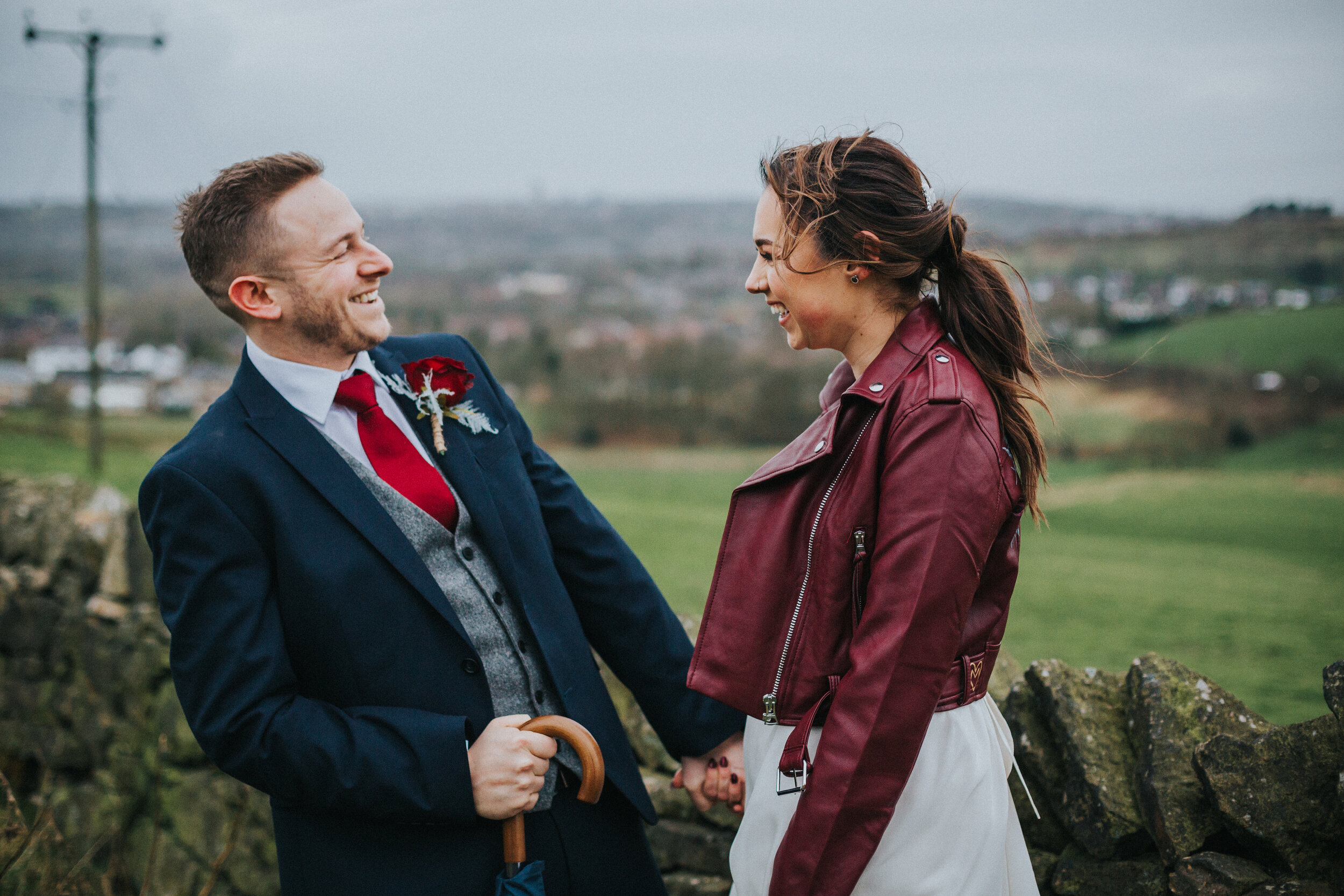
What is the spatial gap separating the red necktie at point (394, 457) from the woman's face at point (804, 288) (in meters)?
0.78

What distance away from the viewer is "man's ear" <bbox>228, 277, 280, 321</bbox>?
190 cm

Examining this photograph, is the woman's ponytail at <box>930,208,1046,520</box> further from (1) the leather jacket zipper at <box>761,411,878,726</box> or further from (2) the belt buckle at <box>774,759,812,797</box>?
(2) the belt buckle at <box>774,759,812,797</box>

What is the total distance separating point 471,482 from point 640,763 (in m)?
1.39

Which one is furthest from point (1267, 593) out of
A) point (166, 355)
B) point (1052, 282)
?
point (166, 355)

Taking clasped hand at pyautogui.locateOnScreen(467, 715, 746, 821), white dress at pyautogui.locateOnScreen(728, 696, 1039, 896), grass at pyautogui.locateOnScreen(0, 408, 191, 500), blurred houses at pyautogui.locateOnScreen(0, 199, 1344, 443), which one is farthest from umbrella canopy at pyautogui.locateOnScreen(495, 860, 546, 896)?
grass at pyautogui.locateOnScreen(0, 408, 191, 500)

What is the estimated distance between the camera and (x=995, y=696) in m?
2.32

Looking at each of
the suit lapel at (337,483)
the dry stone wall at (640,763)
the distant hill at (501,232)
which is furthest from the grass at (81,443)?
the suit lapel at (337,483)

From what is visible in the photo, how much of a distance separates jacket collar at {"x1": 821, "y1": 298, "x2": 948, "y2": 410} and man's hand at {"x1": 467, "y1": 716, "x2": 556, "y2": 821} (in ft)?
2.92

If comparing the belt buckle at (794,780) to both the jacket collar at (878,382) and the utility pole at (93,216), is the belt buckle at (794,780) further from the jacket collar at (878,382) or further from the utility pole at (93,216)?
the utility pole at (93,216)

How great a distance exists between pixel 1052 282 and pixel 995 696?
69.4 feet

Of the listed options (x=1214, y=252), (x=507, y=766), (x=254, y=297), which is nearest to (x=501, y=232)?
(x=1214, y=252)

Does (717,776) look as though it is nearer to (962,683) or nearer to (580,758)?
(580,758)

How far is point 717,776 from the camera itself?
2.17 meters

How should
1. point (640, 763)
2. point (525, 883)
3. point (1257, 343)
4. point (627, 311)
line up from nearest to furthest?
1. point (525, 883)
2. point (640, 763)
3. point (1257, 343)
4. point (627, 311)
